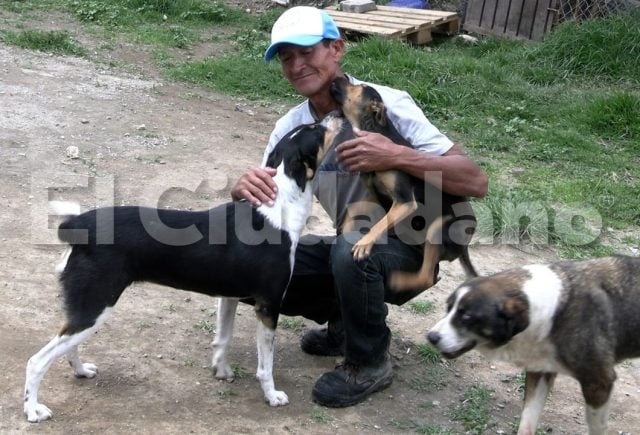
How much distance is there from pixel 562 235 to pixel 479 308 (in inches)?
111

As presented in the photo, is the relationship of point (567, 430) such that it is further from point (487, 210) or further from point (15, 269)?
point (15, 269)

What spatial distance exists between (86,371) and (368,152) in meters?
1.60

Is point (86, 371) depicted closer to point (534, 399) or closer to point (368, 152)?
point (368, 152)

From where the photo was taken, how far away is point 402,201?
387cm

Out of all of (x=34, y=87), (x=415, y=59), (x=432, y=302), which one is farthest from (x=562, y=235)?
(x=34, y=87)

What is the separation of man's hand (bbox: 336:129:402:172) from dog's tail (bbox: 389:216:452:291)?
0.45 meters

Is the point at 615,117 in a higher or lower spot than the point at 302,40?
lower

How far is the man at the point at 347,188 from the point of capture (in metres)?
3.69

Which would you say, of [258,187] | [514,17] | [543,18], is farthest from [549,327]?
[514,17]

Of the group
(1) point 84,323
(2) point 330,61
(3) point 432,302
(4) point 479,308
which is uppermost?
(2) point 330,61

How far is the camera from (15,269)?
4.53 m

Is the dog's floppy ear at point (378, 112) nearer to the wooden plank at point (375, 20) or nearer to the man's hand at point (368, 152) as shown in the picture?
the man's hand at point (368, 152)

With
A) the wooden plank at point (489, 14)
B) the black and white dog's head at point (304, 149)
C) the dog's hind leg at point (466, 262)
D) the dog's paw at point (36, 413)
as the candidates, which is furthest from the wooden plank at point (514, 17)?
the dog's paw at point (36, 413)

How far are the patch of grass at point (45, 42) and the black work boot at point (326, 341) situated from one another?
19.8 feet
